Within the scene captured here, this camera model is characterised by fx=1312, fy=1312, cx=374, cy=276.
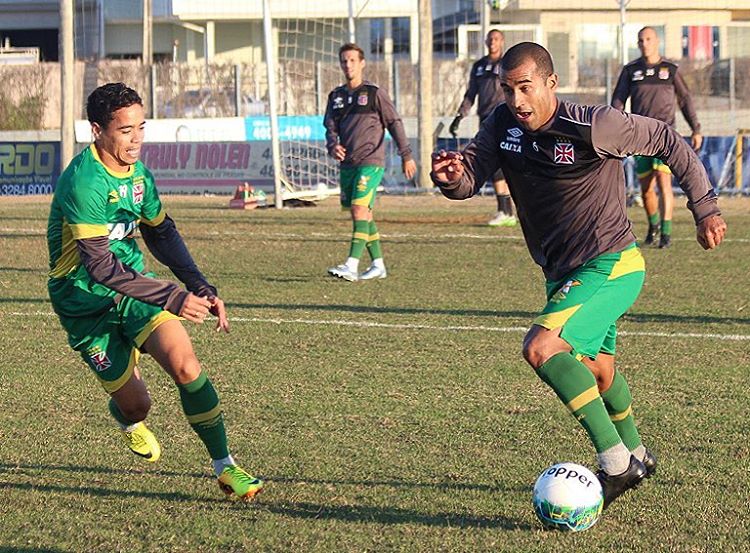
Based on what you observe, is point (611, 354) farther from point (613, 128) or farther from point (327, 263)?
point (327, 263)

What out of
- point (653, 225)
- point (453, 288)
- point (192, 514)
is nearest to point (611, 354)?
point (192, 514)

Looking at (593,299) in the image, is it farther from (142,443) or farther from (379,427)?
(142,443)

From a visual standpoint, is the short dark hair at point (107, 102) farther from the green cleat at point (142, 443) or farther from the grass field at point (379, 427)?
the grass field at point (379, 427)

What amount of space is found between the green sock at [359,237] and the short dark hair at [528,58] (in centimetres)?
671

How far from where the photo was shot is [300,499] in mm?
5016

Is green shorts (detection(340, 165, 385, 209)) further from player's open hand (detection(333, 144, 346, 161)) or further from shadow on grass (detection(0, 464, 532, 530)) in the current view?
shadow on grass (detection(0, 464, 532, 530))

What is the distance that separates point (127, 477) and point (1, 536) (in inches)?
31.7

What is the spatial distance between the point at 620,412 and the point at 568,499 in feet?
2.76

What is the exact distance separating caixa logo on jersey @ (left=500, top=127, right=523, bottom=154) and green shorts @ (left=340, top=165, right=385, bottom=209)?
674cm

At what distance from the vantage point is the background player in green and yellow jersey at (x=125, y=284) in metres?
5.02

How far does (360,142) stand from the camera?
11938 millimetres

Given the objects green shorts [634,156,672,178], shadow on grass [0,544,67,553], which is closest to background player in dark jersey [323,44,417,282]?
green shorts [634,156,672,178]

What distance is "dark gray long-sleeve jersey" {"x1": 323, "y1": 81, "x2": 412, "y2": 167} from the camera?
471 inches

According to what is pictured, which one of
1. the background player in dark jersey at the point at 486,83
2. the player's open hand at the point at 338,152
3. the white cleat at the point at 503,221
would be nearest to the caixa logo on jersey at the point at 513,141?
the player's open hand at the point at 338,152
